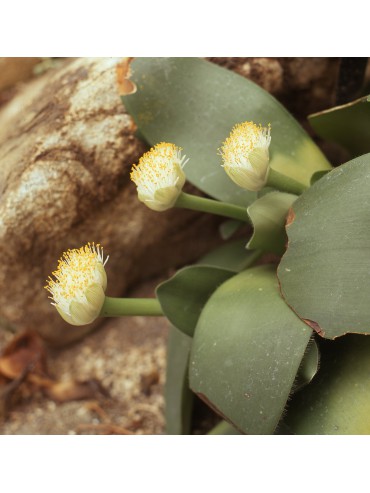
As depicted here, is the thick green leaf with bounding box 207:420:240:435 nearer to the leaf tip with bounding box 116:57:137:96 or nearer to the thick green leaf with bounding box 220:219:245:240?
the thick green leaf with bounding box 220:219:245:240

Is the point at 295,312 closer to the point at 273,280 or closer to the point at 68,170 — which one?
the point at 273,280

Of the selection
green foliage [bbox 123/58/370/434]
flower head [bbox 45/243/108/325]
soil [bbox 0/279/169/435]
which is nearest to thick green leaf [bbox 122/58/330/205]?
green foliage [bbox 123/58/370/434]

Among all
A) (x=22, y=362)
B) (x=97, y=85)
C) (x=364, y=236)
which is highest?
(x=97, y=85)

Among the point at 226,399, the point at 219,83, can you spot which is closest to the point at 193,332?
the point at 226,399

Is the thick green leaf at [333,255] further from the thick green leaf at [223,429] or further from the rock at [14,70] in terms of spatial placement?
the rock at [14,70]

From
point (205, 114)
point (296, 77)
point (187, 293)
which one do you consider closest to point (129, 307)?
point (187, 293)

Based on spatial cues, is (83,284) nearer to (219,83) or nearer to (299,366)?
(299,366)
